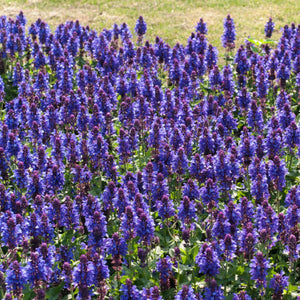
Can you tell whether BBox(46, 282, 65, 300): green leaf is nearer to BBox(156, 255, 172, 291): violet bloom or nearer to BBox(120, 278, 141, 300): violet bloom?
BBox(120, 278, 141, 300): violet bloom

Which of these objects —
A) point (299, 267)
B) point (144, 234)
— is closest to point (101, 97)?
point (144, 234)

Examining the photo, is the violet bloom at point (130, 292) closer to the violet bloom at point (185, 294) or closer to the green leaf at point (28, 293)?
the violet bloom at point (185, 294)

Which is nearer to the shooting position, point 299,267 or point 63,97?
point 299,267

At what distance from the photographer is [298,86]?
16297 mm

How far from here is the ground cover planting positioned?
9016mm

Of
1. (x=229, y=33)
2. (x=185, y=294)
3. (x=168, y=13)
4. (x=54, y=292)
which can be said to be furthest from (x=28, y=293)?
(x=168, y=13)

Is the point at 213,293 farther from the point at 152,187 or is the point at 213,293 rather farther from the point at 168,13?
the point at 168,13

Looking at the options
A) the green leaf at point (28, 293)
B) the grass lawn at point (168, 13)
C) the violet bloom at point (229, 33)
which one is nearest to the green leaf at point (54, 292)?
the green leaf at point (28, 293)

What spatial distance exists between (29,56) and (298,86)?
9064 millimetres

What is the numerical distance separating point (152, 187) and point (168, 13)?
17.1 metres

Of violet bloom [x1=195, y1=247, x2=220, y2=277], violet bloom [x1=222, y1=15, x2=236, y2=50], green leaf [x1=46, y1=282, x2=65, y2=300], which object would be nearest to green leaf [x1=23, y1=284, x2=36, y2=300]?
green leaf [x1=46, y1=282, x2=65, y2=300]

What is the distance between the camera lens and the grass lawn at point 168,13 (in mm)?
24291

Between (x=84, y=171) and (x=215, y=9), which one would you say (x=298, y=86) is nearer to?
(x=84, y=171)

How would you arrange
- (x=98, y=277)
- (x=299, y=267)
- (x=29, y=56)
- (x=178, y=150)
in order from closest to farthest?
(x=98, y=277)
(x=299, y=267)
(x=178, y=150)
(x=29, y=56)
